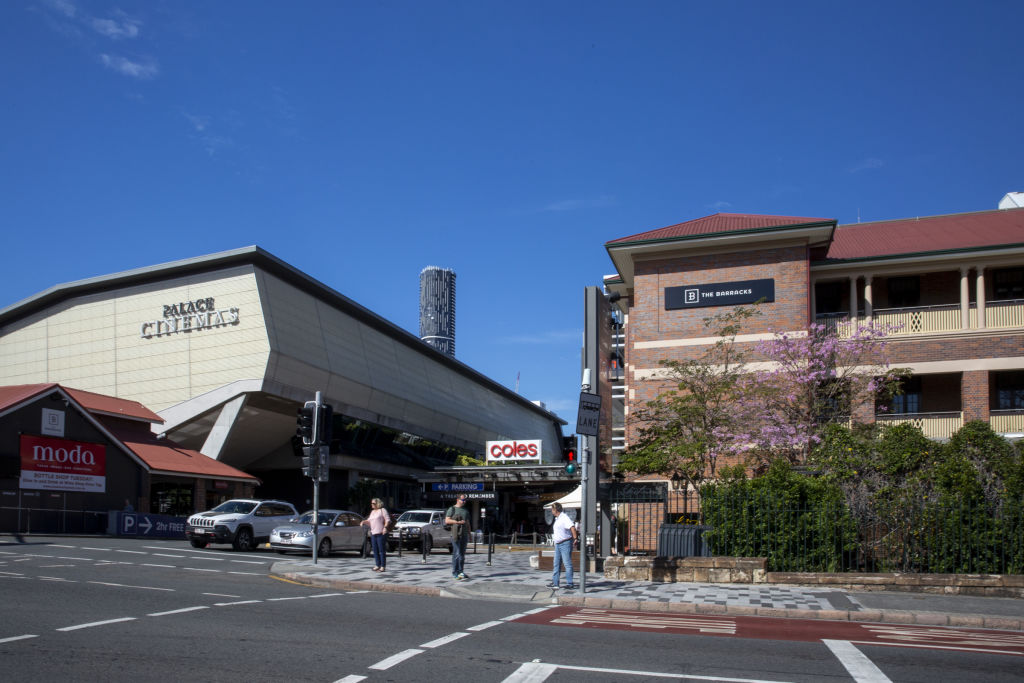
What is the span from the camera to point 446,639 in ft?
31.3

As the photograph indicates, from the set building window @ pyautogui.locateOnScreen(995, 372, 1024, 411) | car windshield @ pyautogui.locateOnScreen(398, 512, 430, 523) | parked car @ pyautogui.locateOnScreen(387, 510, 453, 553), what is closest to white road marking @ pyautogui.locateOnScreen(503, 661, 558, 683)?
parked car @ pyautogui.locateOnScreen(387, 510, 453, 553)

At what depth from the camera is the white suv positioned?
2602 centimetres

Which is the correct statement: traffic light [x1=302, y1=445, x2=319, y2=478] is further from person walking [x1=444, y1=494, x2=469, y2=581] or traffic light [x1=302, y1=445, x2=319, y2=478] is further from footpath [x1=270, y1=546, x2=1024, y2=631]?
person walking [x1=444, y1=494, x2=469, y2=581]

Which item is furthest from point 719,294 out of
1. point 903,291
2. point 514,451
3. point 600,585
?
point 514,451

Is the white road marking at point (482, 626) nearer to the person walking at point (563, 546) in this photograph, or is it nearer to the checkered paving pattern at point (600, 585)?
the checkered paving pattern at point (600, 585)

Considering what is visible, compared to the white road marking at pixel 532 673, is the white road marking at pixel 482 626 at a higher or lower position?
lower

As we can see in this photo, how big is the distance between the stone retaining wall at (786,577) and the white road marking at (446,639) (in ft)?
28.1

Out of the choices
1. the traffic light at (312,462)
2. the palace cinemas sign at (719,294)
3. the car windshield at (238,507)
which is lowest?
the car windshield at (238,507)

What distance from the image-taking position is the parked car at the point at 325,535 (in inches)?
974

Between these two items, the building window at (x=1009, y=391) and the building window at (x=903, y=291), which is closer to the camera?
the building window at (x=1009, y=391)

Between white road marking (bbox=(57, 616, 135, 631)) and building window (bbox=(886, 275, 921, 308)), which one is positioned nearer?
white road marking (bbox=(57, 616, 135, 631))

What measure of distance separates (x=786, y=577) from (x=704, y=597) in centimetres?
346

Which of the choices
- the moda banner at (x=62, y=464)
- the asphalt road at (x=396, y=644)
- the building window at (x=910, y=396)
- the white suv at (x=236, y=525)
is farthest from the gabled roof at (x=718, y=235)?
the moda banner at (x=62, y=464)

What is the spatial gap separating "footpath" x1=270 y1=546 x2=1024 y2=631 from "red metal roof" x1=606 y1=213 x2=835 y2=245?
662 inches
